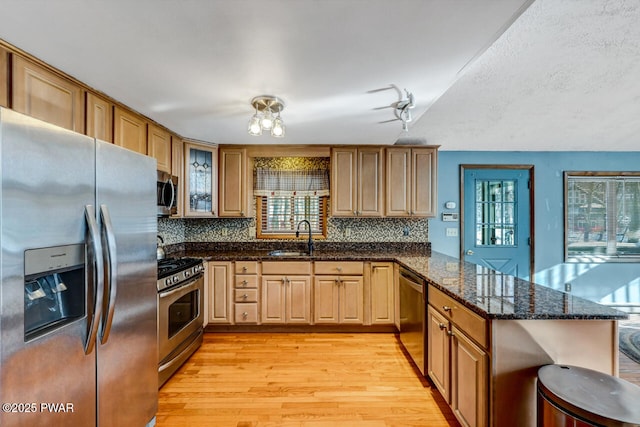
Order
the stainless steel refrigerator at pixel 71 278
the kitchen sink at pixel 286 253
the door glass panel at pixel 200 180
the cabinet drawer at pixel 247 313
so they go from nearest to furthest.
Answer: the stainless steel refrigerator at pixel 71 278
the cabinet drawer at pixel 247 313
the door glass panel at pixel 200 180
the kitchen sink at pixel 286 253

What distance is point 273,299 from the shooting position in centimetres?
330

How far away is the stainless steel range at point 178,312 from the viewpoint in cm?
223

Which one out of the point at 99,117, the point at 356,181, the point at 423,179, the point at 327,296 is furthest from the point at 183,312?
the point at 423,179

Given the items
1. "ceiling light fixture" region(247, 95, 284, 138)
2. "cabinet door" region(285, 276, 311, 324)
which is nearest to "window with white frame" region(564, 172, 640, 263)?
"cabinet door" region(285, 276, 311, 324)

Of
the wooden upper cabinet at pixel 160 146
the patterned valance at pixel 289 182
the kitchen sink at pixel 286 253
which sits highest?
the wooden upper cabinet at pixel 160 146

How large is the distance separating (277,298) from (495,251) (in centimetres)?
301

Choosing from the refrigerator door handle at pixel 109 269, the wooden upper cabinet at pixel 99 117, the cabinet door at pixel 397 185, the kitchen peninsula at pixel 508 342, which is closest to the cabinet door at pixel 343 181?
the cabinet door at pixel 397 185

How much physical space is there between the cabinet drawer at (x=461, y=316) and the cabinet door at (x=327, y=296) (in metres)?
1.35

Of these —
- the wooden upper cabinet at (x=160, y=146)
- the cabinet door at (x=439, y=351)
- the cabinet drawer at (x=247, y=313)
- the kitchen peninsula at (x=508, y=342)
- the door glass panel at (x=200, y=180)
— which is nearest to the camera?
the kitchen peninsula at (x=508, y=342)

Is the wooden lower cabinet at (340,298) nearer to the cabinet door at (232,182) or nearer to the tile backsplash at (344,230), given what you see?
the tile backsplash at (344,230)

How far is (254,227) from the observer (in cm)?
391

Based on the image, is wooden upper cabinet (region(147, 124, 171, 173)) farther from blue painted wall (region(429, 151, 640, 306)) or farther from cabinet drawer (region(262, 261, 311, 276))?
blue painted wall (region(429, 151, 640, 306))

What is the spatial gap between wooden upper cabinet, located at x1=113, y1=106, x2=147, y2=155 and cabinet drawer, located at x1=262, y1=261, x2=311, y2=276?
168cm

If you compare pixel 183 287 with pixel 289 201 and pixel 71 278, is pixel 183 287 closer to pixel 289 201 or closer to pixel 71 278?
pixel 71 278
